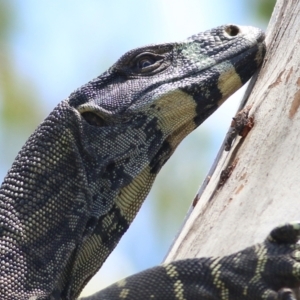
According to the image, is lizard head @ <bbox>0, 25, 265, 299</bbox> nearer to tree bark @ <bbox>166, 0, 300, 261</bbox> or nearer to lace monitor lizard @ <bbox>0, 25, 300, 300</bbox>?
lace monitor lizard @ <bbox>0, 25, 300, 300</bbox>

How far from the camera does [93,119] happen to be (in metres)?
7.11

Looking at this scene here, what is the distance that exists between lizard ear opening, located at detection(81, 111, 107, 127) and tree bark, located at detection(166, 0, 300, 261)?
3.34ft

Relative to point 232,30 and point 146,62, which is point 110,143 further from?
point 232,30

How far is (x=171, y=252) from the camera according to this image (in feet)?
22.3

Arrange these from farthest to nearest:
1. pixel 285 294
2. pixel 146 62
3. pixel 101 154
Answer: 1. pixel 146 62
2. pixel 101 154
3. pixel 285 294

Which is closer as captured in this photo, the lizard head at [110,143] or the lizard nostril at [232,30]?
the lizard head at [110,143]

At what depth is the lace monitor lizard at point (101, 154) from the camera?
647cm

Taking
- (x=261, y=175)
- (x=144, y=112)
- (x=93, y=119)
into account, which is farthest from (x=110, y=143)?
(x=261, y=175)

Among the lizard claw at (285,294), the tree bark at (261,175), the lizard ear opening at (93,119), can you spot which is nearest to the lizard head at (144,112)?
the lizard ear opening at (93,119)

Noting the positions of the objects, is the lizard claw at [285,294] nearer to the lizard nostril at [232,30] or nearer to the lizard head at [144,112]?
the lizard head at [144,112]

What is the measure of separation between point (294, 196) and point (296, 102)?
96cm

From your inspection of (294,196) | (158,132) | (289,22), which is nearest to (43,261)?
(158,132)

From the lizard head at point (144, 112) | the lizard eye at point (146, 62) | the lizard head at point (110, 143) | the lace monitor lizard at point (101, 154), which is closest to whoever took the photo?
the lace monitor lizard at point (101, 154)

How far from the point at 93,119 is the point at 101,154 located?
332 millimetres
